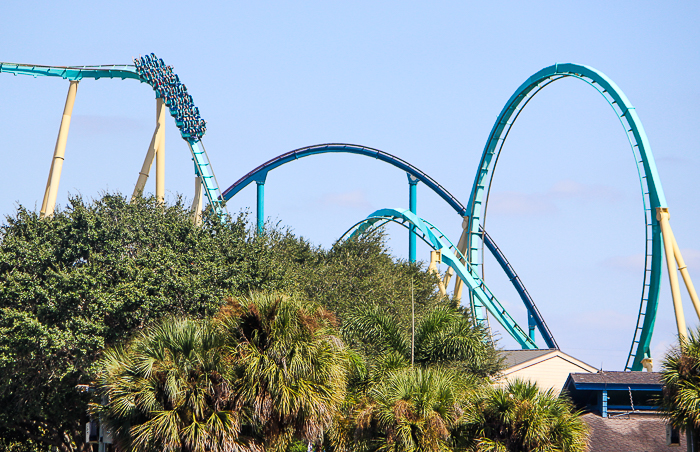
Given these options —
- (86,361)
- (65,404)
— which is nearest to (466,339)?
(86,361)

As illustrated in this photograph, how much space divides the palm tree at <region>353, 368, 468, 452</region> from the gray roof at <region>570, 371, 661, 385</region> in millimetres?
12685

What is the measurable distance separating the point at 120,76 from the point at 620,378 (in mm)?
24488

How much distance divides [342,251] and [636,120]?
19.3 m

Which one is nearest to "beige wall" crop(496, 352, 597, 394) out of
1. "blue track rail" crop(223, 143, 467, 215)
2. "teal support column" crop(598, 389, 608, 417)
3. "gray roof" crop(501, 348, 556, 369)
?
"gray roof" crop(501, 348, 556, 369)

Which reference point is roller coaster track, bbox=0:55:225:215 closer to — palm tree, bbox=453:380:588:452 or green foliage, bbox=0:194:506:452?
green foliage, bbox=0:194:506:452

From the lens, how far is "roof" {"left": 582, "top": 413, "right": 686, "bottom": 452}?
2194 centimetres

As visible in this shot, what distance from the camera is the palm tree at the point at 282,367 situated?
1375cm

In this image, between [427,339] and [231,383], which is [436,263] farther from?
[231,383]

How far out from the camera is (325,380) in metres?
14.3

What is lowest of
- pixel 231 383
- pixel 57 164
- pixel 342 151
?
pixel 231 383

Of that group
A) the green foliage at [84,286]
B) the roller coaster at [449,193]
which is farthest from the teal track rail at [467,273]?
the green foliage at [84,286]

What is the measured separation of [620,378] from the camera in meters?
27.3

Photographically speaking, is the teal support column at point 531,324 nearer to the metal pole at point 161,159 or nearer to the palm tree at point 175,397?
the metal pole at point 161,159

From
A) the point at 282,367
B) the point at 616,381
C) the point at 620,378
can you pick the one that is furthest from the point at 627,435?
the point at 282,367
